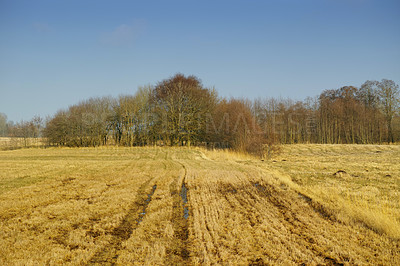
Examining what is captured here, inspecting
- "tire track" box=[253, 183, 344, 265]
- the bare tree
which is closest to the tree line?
the bare tree

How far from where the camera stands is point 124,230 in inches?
237

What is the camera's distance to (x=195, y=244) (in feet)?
16.9

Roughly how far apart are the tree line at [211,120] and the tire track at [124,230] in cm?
2013

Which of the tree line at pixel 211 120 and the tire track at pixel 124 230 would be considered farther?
the tree line at pixel 211 120

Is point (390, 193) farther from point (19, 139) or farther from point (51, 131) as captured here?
point (19, 139)

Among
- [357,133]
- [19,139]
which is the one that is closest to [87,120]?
[19,139]

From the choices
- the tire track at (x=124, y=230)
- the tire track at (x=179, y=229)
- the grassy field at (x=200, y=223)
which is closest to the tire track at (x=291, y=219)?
the grassy field at (x=200, y=223)

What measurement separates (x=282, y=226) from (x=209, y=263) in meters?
2.46

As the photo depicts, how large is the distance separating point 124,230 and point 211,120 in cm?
3234

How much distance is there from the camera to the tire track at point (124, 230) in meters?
4.62

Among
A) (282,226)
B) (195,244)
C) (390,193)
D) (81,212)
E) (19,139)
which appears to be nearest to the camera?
(195,244)

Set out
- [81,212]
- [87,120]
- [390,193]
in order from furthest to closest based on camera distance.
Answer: [87,120]
[390,193]
[81,212]

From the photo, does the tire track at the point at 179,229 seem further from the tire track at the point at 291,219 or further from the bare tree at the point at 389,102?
the bare tree at the point at 389,102

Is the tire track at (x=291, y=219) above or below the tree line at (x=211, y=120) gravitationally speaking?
below
